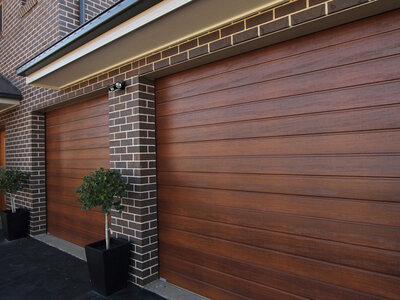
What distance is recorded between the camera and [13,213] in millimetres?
4660

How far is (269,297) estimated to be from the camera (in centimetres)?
219

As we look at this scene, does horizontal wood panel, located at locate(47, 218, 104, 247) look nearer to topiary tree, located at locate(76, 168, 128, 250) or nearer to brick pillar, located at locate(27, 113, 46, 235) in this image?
brick pillar, located at locate(27, 113, 46, 235)

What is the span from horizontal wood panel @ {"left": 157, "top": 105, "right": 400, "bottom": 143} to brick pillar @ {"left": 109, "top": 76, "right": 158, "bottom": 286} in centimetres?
39

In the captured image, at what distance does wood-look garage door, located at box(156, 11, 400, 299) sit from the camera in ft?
5.65

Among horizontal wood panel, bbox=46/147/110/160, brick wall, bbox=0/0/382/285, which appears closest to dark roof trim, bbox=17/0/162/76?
brick wall, bbox=0/0/382/285

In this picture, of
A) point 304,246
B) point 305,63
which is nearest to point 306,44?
point 305,63

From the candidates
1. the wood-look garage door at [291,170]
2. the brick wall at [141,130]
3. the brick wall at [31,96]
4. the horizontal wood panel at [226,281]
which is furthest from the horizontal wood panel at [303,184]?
the brick wall at [31,96]

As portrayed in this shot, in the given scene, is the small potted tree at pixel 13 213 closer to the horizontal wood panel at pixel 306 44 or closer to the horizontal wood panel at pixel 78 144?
the horizontal wood panel at pixel 78 144

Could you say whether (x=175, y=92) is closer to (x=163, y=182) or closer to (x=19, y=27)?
(x=163, y=182)

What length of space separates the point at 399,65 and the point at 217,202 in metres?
1.77

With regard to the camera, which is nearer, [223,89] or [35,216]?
[223,89]

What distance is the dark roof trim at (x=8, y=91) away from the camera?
4699mm

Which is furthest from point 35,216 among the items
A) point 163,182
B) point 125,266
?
point 163,182

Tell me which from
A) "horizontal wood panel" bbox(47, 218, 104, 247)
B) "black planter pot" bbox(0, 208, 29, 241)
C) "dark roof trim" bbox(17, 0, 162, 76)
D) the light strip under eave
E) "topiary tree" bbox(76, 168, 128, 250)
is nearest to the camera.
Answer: the light strip under eave
